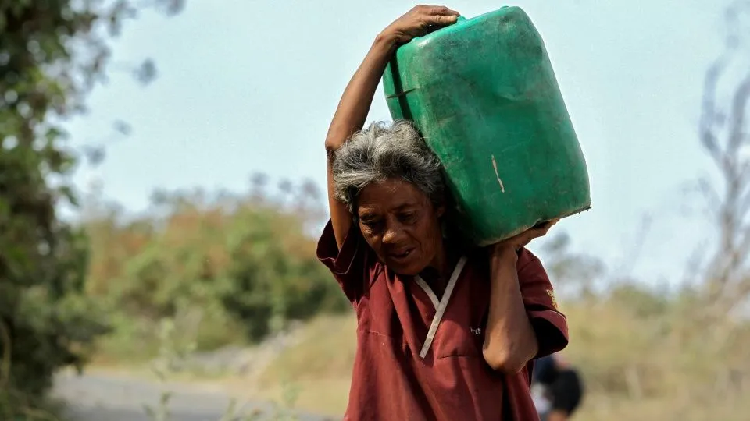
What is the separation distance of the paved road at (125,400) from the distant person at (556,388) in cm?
237

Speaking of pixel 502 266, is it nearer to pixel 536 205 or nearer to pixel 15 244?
pixel 536 205

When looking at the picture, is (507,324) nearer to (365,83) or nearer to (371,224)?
(371,224)

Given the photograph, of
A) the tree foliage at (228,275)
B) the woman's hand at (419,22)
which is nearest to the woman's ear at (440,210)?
the woman's hand at (419,22)

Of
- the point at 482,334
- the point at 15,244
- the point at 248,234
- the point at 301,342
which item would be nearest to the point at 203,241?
the point at 248,234

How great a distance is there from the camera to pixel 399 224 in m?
2.81

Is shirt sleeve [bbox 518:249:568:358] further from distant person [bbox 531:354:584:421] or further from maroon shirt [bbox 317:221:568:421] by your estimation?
distant person [bbox 531:354:584:421]

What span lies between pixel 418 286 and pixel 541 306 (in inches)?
12.8

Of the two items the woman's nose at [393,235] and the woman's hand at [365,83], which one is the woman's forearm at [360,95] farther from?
the woman's nose at [393,235]

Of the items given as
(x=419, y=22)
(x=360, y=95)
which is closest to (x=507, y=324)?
(x=360, y=95)

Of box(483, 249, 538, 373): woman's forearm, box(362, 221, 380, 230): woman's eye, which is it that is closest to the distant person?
box(483, 249, 538, 373): woman's forearm

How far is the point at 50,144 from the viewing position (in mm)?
7680

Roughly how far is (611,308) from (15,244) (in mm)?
12470

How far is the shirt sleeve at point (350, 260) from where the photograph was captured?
2.97 metres

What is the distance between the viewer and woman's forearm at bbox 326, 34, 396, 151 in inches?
116
